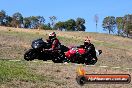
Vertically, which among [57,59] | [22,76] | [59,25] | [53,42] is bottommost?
[59,25]

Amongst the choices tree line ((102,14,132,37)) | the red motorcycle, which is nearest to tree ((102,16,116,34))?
tree line ((102,14,132,37))

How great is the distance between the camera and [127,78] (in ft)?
35.2

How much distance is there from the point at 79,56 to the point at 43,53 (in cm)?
216

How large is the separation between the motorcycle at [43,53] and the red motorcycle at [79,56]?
43 centimetres

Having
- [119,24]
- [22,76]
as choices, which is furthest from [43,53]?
[119,24]

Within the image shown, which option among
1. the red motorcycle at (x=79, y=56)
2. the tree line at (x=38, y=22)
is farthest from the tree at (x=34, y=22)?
the red motorcycle at (x=79, y=56)

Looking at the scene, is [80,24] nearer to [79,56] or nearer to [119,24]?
[119,24]

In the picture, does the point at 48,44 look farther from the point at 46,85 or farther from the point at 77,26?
the point at 77,26

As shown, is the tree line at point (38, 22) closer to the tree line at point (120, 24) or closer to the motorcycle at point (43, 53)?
the tree line at point (120, 24)

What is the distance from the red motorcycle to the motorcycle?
0.43 metres

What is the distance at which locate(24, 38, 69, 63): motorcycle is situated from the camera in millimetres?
24328

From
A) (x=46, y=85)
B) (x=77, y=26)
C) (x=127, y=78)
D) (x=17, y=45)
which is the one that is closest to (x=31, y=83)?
(x=46, y=85)

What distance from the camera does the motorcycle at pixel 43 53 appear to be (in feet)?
79.8

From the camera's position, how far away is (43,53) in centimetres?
2469
